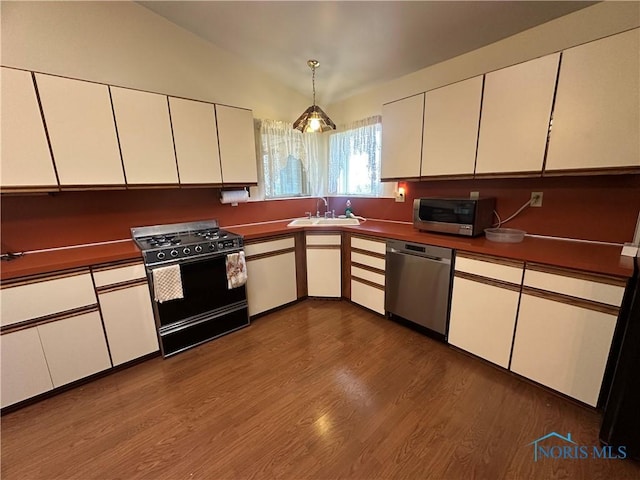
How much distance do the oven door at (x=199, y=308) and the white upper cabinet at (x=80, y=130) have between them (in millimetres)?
816

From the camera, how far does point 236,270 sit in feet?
7.55

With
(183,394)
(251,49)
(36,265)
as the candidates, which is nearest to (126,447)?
(183,394)

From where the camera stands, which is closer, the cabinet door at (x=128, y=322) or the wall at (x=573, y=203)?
the wall at (x=573, y=203)

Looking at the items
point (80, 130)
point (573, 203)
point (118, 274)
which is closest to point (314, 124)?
point (80, 130)

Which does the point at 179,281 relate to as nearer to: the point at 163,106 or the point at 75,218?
the point at 75,218

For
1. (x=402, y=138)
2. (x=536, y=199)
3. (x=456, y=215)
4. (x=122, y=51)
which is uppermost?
(x=122, y=51)

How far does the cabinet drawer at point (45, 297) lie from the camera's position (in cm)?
150

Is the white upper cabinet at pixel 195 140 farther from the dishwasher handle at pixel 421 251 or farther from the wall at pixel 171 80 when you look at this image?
the dishwasher handle at pixel 421 251

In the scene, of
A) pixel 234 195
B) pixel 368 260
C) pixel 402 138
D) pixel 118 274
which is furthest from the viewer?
pixel 234 195

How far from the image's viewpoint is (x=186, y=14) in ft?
6.86

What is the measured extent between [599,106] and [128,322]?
3356 millimetres

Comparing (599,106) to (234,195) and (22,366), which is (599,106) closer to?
(234,195)

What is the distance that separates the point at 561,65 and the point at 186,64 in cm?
287

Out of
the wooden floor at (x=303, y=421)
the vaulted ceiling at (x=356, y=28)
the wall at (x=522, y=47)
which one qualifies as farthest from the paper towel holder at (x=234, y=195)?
the wall at (x=522, y=47)
